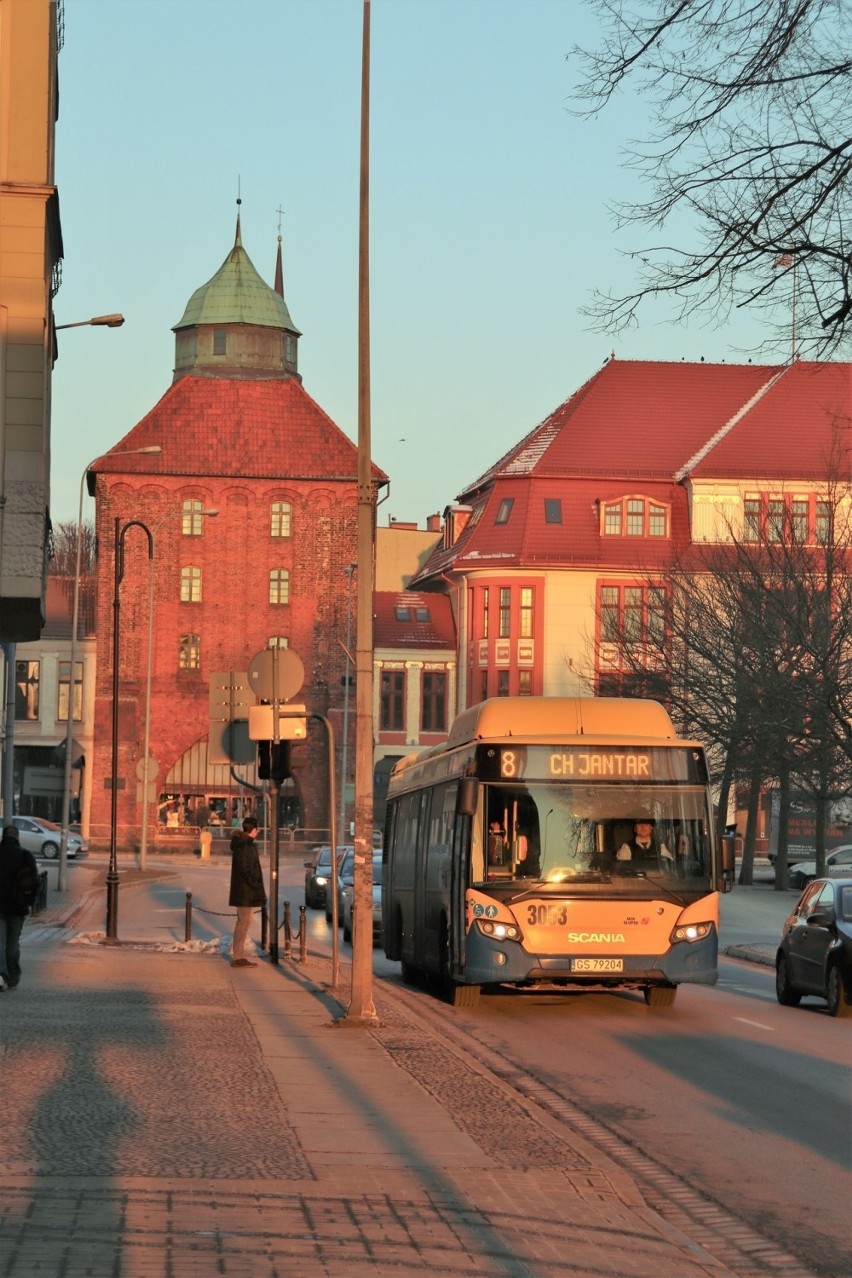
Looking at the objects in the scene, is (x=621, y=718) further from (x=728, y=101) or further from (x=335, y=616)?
(x=335, y=616)

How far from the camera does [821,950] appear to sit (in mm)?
21516

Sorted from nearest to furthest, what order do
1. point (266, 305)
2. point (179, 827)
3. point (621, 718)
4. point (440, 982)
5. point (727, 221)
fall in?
1. point (727, 221)
2. point (621, 718)
3. point (440, 982)
4. point (179, 827)
5. point (266, 305)

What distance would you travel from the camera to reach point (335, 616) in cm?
9019

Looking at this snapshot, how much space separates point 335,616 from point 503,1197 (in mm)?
81637

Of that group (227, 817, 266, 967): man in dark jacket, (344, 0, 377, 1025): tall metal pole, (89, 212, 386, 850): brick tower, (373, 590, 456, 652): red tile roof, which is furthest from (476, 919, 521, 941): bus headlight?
(373, 590, 456, 652): red tile roof

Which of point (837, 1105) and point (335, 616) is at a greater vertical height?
point (335, 616)

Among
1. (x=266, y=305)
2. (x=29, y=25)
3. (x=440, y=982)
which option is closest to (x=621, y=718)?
(x=440, y=982)

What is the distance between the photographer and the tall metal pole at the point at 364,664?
1705 cm

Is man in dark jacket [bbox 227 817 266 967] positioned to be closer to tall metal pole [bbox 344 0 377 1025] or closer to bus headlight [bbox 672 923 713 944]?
bus headlight [bbox 672 923 713 944]

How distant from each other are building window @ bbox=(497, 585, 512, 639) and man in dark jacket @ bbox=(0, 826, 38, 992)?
62217 millimetres

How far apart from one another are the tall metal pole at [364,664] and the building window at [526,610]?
6216 centimetres

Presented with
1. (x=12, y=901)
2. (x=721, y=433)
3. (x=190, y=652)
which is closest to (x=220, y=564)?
(x=190, y=652)

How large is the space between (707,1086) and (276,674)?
10.6 metres

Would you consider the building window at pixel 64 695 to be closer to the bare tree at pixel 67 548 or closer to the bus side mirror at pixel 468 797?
the bare tree at pixel 67 548
